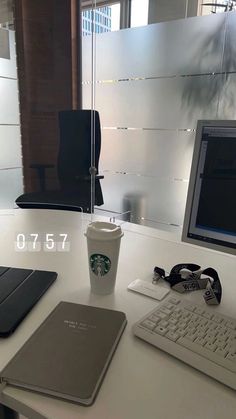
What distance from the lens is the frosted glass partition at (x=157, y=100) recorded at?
247 centimetres

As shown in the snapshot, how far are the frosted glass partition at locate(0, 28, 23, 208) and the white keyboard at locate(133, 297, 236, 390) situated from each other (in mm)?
2800

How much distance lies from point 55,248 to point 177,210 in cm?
199

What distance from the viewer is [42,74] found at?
3.23m

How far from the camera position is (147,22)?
2793 millimetres

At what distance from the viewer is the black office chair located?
8.66 ft

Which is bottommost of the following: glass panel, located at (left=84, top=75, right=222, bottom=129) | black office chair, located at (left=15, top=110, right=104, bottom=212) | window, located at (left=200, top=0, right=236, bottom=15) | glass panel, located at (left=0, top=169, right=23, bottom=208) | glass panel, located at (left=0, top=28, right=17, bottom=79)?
glass panel, located at (left=0, top=169, right=23, bottom=208)

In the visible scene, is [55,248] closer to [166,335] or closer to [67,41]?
[166,335]

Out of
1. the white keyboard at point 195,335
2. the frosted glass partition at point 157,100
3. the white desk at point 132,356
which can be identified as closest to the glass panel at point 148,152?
the frosted glass partition at point 157,100

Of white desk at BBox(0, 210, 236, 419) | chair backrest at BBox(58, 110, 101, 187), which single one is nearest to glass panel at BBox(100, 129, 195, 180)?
chair backrest at BBox(58, 110, 101, 187)

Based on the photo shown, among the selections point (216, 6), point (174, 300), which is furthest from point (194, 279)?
point (216, 6)

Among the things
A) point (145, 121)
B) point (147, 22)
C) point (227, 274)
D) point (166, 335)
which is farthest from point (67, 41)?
point (166, 335)

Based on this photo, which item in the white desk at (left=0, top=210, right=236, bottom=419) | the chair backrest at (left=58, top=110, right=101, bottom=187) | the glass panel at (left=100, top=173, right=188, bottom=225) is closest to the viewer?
the white desk at (left=0, top=210, right=236, bottom=419)

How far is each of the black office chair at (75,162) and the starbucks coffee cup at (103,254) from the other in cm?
171

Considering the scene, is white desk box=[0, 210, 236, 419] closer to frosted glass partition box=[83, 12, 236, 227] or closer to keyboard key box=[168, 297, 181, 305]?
keyboard key box=[168, 297, 181, 305]
